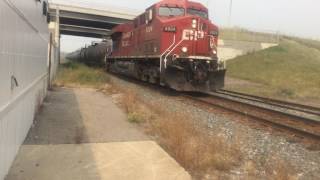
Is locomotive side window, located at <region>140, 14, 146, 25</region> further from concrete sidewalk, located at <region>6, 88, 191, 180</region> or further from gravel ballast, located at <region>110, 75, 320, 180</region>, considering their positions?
concrete sidewalk, located at <region>6, 88, 191, 180</region>

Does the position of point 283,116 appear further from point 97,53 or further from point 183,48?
point 97,53

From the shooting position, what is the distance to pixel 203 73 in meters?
17.3

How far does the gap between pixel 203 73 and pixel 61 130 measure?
903 centimetres

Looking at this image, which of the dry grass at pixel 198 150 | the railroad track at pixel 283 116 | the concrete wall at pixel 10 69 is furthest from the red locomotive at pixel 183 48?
the concrete wall at pixel 10 69

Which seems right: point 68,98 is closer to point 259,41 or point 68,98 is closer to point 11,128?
point 11,128

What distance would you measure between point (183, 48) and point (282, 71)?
18.7m

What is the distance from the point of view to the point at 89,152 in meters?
7.28

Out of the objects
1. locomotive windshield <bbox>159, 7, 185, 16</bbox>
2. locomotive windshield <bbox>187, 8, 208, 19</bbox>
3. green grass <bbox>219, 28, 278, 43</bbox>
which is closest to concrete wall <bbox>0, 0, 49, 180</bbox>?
locomotive windshield <bbox>159, 7, 185, 16</bbox>

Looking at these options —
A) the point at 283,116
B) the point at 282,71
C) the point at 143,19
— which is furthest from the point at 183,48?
the point at 282,71

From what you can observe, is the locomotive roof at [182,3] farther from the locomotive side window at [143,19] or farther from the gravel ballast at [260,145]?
the gravel ballast at [260,145]

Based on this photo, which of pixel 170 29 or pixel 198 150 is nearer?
pixel 198 150

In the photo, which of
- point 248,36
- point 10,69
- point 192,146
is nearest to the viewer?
point 10,69

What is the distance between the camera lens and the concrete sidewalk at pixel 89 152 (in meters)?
6.12

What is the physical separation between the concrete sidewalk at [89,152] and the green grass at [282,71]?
14.0 metres
